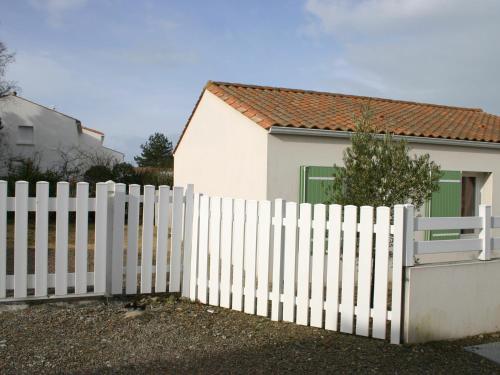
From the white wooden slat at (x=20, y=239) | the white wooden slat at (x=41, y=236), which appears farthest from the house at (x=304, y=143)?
the white wooden slat at (x=20, y=239)

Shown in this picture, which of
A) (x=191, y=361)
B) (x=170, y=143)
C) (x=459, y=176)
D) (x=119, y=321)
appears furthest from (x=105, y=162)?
(x=170, y=143)

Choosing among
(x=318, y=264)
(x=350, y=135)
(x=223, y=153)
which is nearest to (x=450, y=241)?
(x=318, y=264)

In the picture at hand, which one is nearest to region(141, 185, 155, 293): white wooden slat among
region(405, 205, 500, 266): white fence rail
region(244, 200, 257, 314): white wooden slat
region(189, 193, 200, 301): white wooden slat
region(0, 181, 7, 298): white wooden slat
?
region(189, 193, 200, 301): white wooden slat

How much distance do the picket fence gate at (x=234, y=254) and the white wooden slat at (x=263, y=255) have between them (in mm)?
12

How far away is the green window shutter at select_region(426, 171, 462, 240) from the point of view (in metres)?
9.75

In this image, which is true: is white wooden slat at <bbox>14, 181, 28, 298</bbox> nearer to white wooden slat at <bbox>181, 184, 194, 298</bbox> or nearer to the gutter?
white wooden slat at <bbox>181, 184, 194, 298</bbox>

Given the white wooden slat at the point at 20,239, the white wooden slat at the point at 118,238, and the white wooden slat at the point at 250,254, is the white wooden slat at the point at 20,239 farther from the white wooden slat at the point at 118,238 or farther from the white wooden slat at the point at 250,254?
the white wooden slat at the point at 250,254

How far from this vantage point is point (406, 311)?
4.79 metres

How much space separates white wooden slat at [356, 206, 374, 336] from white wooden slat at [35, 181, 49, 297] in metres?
3.53

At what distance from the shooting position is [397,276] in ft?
15.7

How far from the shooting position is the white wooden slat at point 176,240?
6336mm

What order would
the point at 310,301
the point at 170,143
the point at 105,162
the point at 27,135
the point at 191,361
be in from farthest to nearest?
1. the point at 170,143
2. the point at 27,135
3. the point at 105,162
4. the point at 310,301
5. the point at 191,361

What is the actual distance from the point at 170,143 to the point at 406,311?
5089cm

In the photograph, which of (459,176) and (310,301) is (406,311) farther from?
(459,176)
